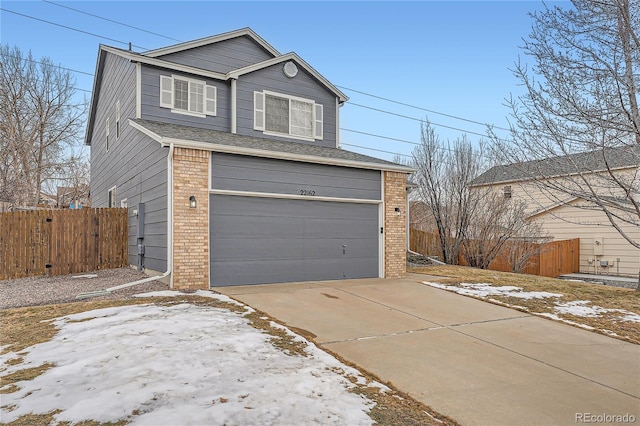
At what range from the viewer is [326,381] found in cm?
345

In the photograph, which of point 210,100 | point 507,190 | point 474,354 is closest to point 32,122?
point 210,100

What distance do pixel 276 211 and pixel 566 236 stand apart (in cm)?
1568

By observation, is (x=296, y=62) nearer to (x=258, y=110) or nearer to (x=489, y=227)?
(x=258, y=110)

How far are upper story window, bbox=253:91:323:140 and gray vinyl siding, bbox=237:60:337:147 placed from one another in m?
0.17

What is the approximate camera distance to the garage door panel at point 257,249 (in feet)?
27.1

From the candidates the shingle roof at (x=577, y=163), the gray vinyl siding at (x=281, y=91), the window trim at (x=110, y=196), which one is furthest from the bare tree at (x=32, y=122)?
the shingle roof at (x=577, y=163)

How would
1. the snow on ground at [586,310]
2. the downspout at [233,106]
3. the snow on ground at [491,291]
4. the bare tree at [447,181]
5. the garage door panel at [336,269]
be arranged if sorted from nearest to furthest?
the snow on ground at [586,310] → the snow on ground at [491,291] → the garage door panel at [336,269] → the downspout at [233,106] → the bare tree at [447,181]

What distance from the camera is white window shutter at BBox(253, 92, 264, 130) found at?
38.7 feet


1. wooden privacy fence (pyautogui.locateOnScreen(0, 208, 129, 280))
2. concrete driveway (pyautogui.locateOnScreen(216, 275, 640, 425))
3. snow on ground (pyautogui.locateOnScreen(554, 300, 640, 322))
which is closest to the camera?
concrete driveway (pyautogui.locateOnScreen(216, 275, 640, 425))

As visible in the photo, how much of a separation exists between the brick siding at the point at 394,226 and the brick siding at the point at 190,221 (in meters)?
5.09

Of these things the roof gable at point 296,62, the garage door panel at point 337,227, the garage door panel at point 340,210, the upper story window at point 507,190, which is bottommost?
the garage door panel at point 337,227

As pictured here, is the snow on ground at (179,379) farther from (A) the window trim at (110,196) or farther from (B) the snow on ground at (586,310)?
(A) the window trim at (110,196)

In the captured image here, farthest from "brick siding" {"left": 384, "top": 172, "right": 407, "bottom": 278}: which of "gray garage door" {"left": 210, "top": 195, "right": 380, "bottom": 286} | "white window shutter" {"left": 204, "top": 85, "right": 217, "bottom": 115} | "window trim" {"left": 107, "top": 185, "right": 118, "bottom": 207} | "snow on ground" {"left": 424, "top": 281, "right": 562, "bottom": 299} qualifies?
"window trim" {"left": 107, "top": 185, "right": 118, "bottom": 207}

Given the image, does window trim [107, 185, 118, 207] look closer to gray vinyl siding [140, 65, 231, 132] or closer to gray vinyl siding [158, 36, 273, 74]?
gray vinyl siding [140, 65, 231, 132]
